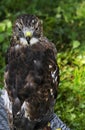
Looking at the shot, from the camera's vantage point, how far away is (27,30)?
517 centimetres

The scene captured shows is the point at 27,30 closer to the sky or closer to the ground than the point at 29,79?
closer to the sky

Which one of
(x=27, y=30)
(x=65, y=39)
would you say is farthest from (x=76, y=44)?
(x=27, y=30)

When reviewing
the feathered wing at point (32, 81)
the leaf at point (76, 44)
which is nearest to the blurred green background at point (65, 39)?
the leaf at point (76, 44)

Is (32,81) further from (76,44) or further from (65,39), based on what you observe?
(65,39)

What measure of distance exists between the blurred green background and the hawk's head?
4.57 feet

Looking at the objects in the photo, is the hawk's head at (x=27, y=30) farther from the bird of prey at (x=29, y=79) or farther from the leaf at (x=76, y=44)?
the leaf at (x=76, y=44)

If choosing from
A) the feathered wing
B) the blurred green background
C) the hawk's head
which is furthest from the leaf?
the feathered wing

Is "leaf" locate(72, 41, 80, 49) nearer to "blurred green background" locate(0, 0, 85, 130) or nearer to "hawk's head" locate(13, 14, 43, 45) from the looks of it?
"blurred green background" locate(0, 0, 85, 130)

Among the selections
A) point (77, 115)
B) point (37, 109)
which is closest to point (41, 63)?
point (37, 109)

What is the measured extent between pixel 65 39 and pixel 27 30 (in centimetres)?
246

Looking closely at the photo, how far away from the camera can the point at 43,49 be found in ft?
17.1

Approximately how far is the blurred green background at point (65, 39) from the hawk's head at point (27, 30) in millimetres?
1391

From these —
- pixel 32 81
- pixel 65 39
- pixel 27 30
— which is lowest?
pixel 65 39

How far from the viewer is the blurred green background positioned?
646 centimetres
